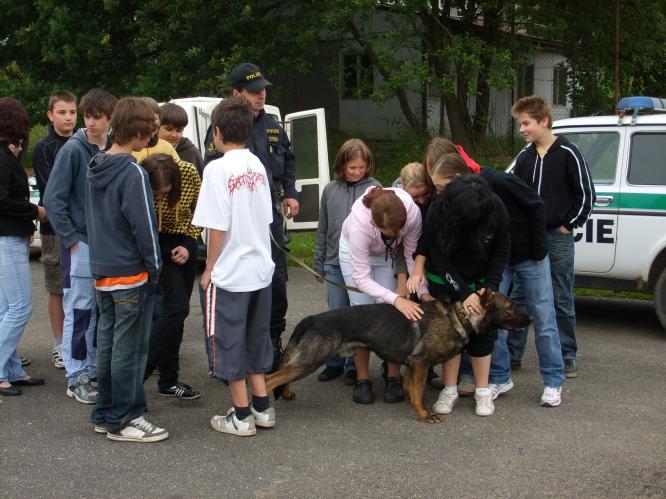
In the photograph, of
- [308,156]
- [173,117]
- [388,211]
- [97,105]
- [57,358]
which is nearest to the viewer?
[388,211]

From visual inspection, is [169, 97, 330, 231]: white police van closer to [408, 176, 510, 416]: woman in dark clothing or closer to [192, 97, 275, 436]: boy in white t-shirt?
[408, 176, 510, 416]: woman in dark clothing

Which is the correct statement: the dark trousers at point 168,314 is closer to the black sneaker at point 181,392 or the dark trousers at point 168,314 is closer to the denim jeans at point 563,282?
the black sneaker at point 181,392

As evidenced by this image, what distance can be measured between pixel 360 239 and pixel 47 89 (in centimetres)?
1453

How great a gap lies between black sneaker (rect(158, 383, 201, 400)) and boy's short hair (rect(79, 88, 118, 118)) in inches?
71.5

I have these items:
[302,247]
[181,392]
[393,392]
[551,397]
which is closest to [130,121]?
[181,392]

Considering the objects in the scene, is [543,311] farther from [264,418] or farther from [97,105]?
[97,105]

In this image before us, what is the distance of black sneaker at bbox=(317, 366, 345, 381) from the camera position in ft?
19.6

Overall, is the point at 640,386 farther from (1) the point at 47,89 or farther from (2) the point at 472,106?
(1) the point at 47,89

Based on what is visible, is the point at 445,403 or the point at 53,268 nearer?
the point at 445,403

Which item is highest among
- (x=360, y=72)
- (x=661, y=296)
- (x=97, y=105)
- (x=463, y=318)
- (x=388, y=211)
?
(x=360, y=72)

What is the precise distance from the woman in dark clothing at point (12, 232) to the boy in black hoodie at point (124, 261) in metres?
1.11

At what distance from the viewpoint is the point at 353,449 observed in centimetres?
460

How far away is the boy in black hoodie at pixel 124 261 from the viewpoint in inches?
175

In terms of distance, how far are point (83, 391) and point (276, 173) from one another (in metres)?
1.99
